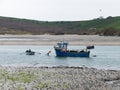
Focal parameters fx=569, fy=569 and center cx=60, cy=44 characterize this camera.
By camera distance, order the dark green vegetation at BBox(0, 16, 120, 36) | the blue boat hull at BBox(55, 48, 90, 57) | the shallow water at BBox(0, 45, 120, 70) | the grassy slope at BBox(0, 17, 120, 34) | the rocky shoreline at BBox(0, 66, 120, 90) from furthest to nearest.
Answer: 1. the grassy slope at BBox(0, 17, 120, 34)
2. the dark green vegetation at BBox(0, 16, 120, 36)
3. the blue boat hull at BBox(55, 48, 90, 57)
4. the shallow water at BBox(0, 45, 120, 70)
5. the rocky shoreline at BBox(0, 66, 120, 90)

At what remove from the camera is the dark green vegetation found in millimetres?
167375

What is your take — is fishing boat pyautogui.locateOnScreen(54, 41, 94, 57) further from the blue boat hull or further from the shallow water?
the shallow water

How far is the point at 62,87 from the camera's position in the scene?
3550cm

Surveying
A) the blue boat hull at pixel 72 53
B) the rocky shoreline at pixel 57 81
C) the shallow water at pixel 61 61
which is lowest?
the shallow water at pixel 61 61

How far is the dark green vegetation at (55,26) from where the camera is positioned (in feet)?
549

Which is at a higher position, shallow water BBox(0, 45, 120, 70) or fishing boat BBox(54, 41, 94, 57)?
fishing boat BBox(54, 41, 94, 57)

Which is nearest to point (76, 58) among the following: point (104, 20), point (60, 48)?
point (60, 48)

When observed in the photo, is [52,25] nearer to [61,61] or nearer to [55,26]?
[55,26]

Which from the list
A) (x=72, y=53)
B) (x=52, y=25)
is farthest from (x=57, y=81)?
(x=52, y=25)

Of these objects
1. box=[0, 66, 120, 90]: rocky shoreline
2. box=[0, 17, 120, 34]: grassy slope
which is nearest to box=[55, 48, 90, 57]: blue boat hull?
box=[0, 66, 120, 90]: rocky shoreline

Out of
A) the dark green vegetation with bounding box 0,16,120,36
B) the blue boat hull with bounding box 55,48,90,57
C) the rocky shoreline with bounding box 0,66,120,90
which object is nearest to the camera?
the rocky shoreline with bounding box 0,66,120,90

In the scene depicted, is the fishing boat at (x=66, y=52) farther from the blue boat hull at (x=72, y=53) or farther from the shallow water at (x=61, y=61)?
the shallow water at (x=61, y=61)

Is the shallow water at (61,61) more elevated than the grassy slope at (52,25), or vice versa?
the grassy slope at (52,25)

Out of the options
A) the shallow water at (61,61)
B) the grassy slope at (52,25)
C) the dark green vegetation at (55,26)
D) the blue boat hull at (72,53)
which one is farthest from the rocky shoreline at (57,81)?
the grassy slope at (52,25)
